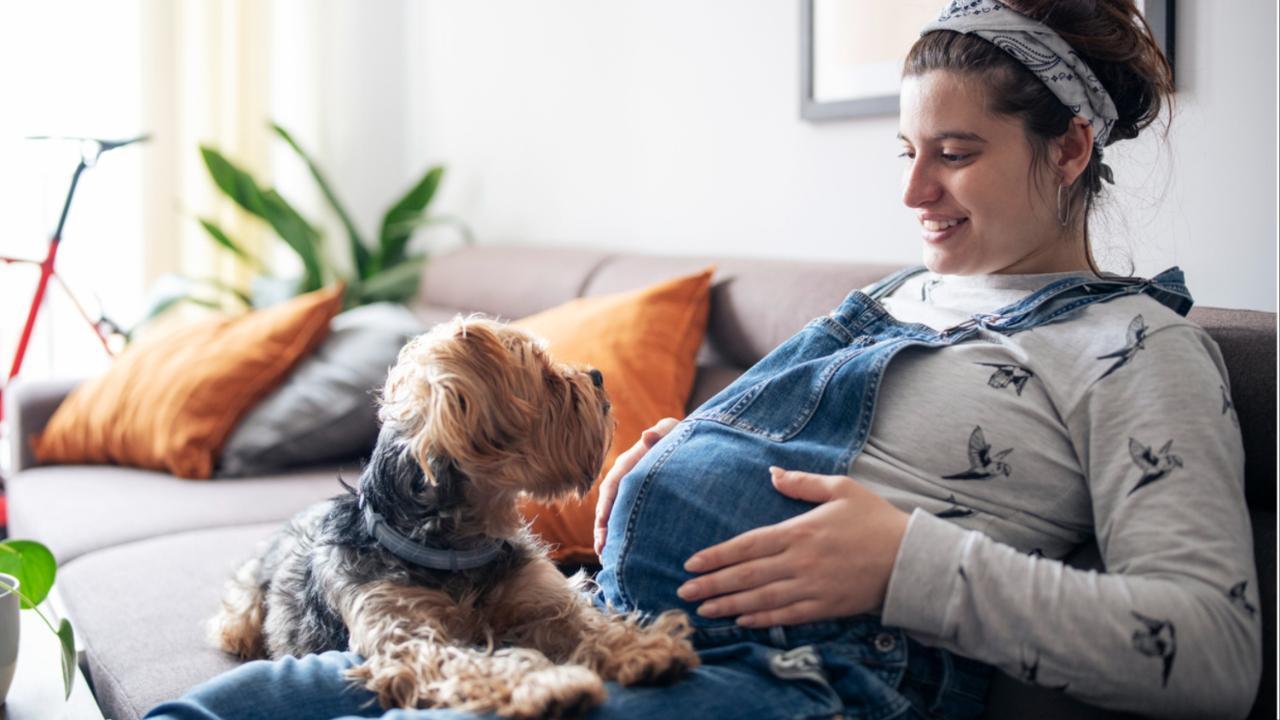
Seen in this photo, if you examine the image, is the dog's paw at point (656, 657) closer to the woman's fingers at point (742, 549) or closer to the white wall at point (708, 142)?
the woman's fingers at point (742, 549)

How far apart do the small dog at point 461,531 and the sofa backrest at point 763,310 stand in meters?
0.55

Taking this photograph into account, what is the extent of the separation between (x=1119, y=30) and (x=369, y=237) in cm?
369

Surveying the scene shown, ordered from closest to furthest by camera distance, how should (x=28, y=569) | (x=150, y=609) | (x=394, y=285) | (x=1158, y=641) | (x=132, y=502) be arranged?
(x=1158, y=641)
(x=28, y=569)
(x=150, y=609)
(x=132, y=502)
(x=394, y=285)

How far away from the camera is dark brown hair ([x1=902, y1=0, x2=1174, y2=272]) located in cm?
138

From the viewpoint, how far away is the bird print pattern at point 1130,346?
1.21 m

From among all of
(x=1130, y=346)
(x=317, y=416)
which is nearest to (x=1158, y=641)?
(x=1130, y=346)

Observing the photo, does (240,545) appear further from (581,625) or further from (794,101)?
(794,101)

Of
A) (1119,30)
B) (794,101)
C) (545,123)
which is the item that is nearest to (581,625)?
(1119,30)

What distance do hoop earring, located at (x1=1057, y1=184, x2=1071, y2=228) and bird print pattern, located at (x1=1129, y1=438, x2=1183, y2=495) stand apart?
0.40 m

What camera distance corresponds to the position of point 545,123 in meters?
3.62

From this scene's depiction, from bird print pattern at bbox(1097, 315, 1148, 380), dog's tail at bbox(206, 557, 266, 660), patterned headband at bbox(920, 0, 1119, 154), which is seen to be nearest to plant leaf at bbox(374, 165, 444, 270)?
dog's tail at bbox(206, 557, 266, 660)

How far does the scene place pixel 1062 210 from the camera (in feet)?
4.75

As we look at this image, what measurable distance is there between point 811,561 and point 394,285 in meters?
2.93

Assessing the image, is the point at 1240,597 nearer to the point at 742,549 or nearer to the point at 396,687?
the point at 742,549
